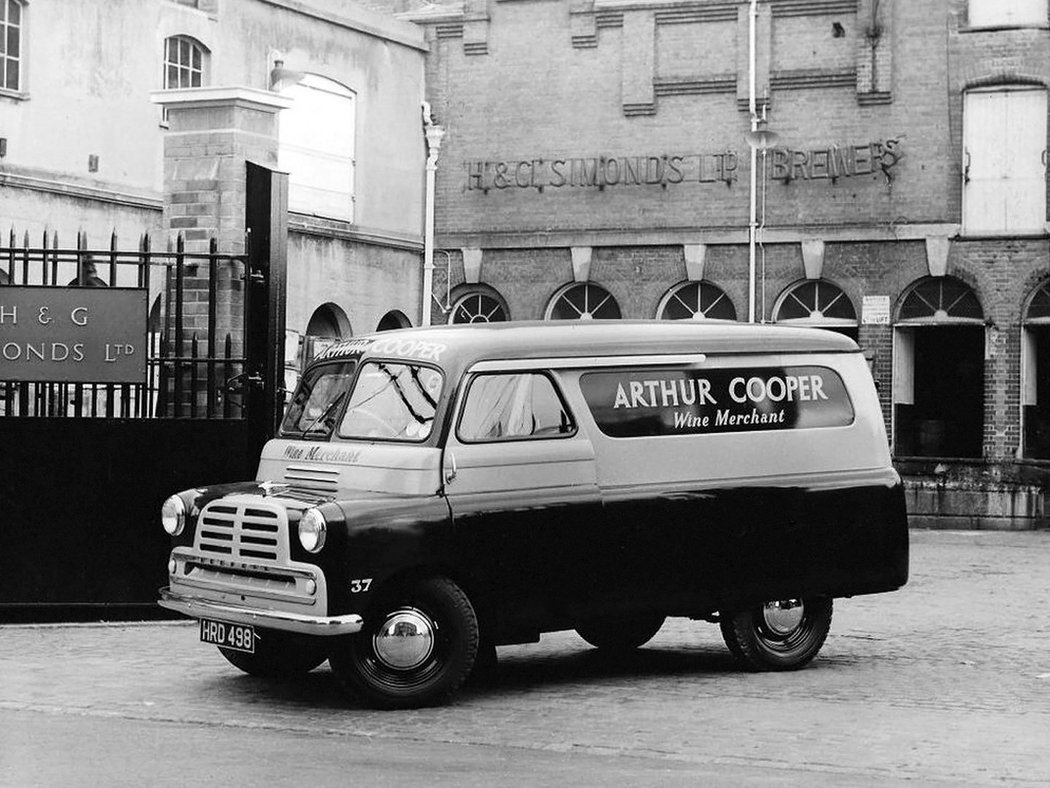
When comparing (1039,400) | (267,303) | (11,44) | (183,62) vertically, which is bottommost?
(1039,400)

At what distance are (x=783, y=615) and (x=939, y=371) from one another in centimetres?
1938

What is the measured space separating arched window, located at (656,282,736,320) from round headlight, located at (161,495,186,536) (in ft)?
70.6

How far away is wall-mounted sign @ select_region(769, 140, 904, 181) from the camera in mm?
31328

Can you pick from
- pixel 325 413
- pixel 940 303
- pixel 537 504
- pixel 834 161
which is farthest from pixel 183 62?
pixel 537 504

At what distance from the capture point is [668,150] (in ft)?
108

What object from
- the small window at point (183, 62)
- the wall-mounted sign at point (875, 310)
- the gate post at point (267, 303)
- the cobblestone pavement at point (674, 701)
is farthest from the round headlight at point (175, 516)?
the wall-mounted sign at point (875, 310)

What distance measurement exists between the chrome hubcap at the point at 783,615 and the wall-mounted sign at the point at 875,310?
62.8 ft

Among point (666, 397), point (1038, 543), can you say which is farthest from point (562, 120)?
point (666, 397)

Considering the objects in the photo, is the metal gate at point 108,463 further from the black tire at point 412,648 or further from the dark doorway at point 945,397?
the dark doorway at point 945,397

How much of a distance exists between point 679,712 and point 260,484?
2.81 m

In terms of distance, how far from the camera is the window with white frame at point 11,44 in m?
A: 25.7

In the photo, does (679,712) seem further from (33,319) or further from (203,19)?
(203,19)

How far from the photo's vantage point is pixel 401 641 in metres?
10.5

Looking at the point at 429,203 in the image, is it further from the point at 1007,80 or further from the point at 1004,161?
the point at 1007,80
